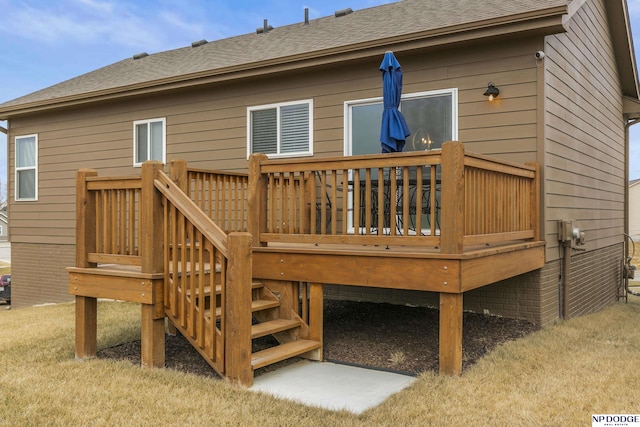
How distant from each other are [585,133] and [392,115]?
4.01 meters

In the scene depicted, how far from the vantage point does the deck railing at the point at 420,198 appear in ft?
15.0

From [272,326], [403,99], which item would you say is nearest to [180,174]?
[272,326]

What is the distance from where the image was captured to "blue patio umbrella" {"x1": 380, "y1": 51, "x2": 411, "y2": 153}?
5.86 meters

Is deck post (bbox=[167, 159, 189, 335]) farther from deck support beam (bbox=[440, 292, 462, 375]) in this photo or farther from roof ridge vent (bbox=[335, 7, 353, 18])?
roof ridge vent (bbox=[335, 7, 353, 18])

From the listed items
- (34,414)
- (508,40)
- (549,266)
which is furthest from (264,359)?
(508,40)

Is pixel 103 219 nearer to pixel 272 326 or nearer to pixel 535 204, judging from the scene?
pixel 272 326

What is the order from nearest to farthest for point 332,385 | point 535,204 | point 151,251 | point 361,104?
1. point 332,385
2. point 151,251
3. point 535,204
4. point 361,104

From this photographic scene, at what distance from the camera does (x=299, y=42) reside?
29.7 ft

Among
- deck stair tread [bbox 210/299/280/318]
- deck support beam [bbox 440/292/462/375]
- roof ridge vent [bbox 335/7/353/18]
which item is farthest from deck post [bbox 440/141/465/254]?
roof ridge vent [bbox 335/7/353/18]

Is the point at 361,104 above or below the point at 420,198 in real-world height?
above

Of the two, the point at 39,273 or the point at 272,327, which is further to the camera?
the point at 39,273

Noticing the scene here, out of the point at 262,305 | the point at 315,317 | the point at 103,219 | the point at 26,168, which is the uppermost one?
the point at 26,168

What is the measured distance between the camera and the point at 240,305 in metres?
4.31

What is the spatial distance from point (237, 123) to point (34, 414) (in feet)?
19.0
